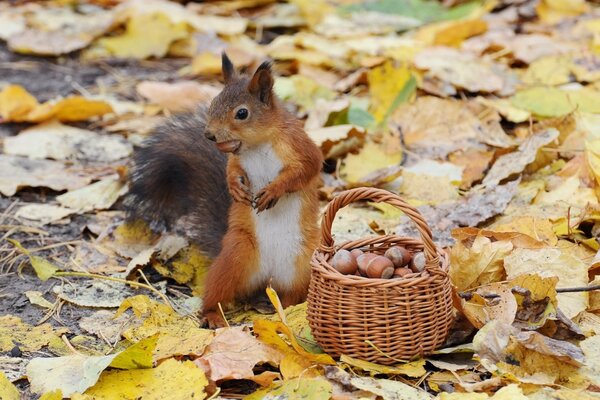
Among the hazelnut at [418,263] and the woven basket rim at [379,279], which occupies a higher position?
the woven basket rim at [379,279]

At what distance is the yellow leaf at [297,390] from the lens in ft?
5.19

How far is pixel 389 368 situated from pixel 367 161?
129 centimetres

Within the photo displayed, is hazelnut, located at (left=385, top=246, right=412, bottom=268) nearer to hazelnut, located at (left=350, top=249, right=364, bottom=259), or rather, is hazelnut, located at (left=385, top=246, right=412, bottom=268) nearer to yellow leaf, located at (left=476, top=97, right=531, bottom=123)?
hazelnut, located at (left=350, top=249, right=364, bottom=259)

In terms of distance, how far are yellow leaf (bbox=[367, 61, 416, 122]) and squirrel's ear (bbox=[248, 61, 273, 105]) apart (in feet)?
4.27

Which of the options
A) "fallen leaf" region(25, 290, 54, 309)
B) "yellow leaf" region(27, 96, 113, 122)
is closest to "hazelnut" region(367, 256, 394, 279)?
"fallen leaf" region(25, 290, 54, 309)

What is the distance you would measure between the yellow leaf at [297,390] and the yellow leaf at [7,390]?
0.43m

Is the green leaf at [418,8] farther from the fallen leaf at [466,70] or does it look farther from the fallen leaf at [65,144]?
the fallen leaf at [65,144]

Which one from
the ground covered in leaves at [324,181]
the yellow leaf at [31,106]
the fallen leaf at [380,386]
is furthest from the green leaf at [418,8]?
the fallen leaf at [380,386]

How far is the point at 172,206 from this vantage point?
2.46 meters

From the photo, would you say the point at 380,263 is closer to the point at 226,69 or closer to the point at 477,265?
the point at 477,265

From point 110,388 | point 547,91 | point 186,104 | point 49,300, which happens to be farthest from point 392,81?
point 110,388

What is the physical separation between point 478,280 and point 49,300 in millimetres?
1024

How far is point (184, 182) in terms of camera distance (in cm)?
241

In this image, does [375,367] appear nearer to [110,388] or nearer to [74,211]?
[110,388]
